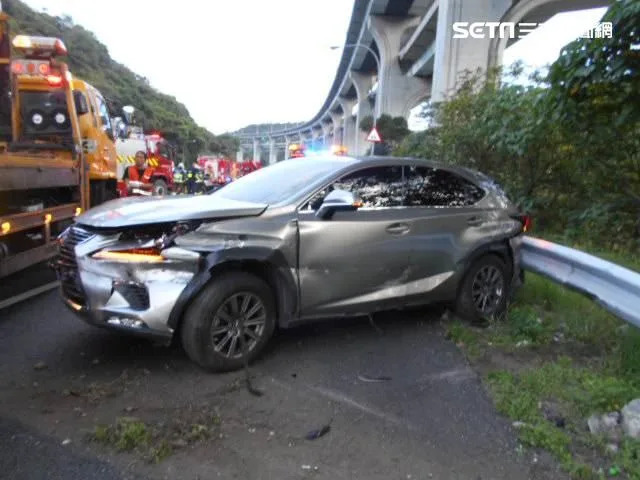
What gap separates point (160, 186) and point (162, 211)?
1734 cm

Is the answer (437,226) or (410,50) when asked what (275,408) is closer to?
(437,226)

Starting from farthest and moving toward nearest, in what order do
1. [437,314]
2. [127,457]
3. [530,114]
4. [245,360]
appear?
[530,114]
[437,314]
[245,360]
[127,457]

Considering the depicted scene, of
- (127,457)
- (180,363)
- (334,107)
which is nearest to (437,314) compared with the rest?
(180,363)

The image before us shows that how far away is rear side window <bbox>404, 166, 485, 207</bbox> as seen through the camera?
5090 millimetres

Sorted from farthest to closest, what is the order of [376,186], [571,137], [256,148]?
1. [256,148]
2. [571,137]
3. [376,186]

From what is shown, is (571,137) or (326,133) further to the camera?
(326,133)

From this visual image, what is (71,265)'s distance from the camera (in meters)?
4.04

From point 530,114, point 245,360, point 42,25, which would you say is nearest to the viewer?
point 245,360

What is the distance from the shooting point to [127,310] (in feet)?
12.3

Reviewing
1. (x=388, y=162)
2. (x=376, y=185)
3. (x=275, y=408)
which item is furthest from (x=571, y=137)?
(x=275, y=408)

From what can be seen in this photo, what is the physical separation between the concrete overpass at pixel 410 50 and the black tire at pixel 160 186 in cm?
1069

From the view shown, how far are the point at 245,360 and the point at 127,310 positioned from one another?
3.02ft

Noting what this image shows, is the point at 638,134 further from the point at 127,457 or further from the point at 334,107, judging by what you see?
the point at 334,107

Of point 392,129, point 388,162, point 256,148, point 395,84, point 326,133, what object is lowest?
point 388,162
